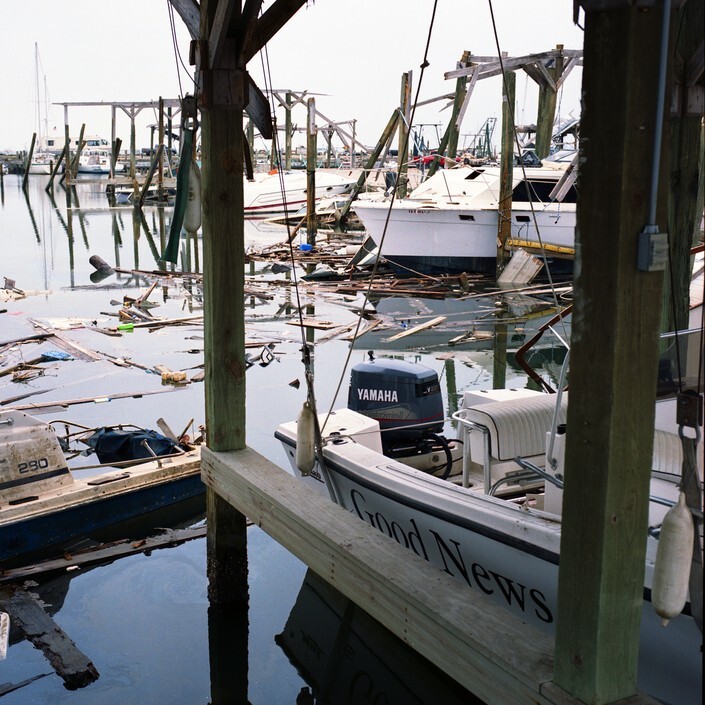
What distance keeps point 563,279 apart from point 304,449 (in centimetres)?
1625

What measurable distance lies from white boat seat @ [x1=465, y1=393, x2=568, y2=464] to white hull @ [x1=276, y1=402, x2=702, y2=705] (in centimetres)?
39

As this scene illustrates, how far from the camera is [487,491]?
545 cm

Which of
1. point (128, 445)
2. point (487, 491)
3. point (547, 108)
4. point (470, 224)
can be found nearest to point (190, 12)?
point (487, 491)

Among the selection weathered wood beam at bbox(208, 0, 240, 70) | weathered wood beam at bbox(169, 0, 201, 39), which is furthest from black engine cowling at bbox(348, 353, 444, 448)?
weathered wood beam at bbox(169, 0, 201, 39)

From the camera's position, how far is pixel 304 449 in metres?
5.35

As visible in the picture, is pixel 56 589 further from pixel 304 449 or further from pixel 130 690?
pixel 304 449

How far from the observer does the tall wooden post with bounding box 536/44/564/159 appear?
2223 centimetres

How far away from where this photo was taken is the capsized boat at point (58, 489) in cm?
651

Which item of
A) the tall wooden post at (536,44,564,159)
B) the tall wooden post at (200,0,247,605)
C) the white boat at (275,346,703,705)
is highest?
the tall wooden post at (536,44,564,159)

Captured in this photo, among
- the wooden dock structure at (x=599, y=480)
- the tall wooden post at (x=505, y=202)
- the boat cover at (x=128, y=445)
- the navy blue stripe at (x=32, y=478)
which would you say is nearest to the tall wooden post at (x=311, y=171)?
the tall wooden post at (x=505, y=202)

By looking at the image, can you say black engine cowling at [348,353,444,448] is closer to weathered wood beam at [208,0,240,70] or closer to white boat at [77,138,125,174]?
weathered wood beam at [208,0,240,70]

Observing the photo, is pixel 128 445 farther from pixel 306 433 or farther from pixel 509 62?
pixel 509 62

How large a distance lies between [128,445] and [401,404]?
277 cm

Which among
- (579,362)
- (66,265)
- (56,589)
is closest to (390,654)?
(56,589)
